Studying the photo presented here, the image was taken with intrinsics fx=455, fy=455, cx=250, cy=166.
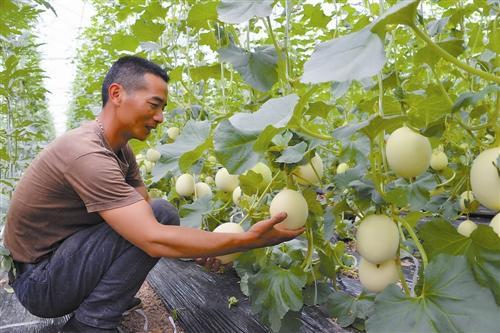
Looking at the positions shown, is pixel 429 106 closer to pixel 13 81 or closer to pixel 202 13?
pixel 202 13

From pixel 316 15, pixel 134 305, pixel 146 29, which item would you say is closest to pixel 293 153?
pixel 316 15

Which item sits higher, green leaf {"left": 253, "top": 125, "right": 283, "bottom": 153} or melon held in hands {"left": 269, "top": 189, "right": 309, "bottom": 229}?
green leaf {"left": 253, "top": 125, "right": 283, "bottom": 153}

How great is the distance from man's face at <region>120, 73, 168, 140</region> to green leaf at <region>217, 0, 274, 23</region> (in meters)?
0.75

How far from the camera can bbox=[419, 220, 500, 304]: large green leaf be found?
795 mm

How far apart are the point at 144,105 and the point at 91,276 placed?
588 millimetres

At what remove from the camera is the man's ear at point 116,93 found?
153 cm

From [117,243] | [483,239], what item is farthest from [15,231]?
[483,239]

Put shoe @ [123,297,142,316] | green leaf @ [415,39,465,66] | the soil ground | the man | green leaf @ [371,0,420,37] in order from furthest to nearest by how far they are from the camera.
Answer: shoe @ [123,297,142,316], the soil ground, the man, green leaf @ [415,39,465,66], green leaf @ [371,0,420,37]

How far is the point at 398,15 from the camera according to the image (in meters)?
0.52

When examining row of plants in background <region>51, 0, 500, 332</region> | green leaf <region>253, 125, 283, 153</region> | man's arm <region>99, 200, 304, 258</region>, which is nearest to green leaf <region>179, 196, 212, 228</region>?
row of plants in background <region>51, 0, 500, 332</region>

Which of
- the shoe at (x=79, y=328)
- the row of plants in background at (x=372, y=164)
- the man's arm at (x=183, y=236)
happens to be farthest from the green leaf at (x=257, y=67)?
the shoe at (x=79, y=328)

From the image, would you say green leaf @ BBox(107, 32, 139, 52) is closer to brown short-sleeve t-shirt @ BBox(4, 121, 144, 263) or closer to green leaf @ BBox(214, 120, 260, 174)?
brown short-sleeve t-shirt @ BBox(4, 121, 144, 263)

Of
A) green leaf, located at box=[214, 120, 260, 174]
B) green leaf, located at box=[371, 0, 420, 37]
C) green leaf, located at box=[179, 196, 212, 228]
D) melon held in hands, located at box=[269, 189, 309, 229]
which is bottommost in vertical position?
green leaf, located at box=[179, 196, 212, 228]

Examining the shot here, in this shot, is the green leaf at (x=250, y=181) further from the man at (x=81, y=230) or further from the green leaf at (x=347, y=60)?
the green leaf at (x=347, y=60)
